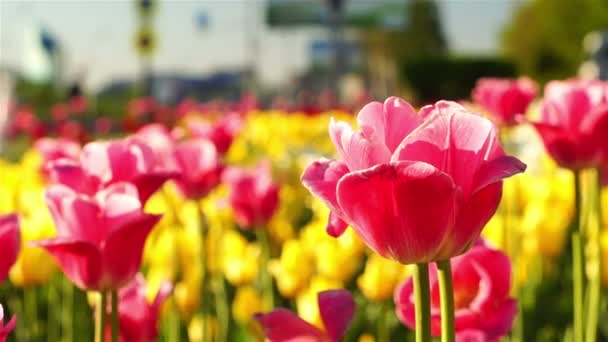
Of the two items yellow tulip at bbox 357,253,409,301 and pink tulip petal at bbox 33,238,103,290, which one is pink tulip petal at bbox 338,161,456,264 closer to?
pink tulip petal at bbox 33,238,103,290

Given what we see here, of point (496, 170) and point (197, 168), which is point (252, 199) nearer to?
point (197, 168)

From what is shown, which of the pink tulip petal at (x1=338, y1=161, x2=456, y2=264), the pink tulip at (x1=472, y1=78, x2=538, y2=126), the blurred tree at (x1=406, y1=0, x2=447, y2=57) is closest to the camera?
the pink tulip petal at (x1=338, y1=161, x2=456, y2=264)

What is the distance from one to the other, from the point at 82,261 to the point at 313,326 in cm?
27

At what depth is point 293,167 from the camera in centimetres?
455

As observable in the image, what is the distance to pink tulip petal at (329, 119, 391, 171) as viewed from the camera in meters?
0.63

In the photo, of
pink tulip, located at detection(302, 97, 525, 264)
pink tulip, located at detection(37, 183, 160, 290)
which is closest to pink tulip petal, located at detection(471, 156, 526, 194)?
pink tulip, located at detection(302, 97, 525, 264)

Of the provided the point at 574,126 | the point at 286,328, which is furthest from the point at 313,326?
the point at 574,126

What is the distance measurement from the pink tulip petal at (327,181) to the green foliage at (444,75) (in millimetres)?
25895

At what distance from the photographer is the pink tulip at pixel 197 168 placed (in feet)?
5.47

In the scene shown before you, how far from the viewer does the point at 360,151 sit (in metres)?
0.63

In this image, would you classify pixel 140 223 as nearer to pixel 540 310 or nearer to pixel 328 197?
pixel 328 197

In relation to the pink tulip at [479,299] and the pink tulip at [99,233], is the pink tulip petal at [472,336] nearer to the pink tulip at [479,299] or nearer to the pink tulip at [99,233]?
the pink tulip at [479,299]

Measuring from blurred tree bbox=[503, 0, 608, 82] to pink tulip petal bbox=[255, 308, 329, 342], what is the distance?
3120 centimetres

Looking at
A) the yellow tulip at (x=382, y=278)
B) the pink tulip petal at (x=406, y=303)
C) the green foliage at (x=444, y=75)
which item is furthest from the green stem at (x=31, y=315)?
the green foliage at (x=444, y=75)
